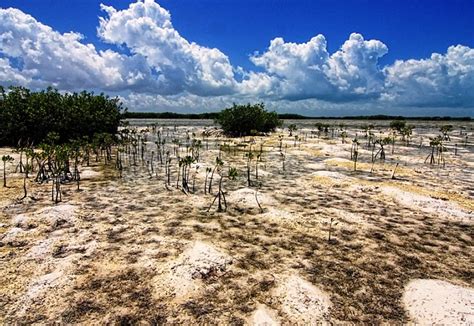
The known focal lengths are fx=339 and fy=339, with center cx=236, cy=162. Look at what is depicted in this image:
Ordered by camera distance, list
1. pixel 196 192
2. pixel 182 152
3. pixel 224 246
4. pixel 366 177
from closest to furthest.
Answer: pixel 224 246 < pixel 196 192 < pixel 366 177 < pixel 182 152

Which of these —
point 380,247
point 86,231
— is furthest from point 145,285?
point 380,247

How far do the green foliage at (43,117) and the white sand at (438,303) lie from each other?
1986 cm

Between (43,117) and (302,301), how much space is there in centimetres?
1997

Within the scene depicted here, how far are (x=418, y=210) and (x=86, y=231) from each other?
744 centimetres

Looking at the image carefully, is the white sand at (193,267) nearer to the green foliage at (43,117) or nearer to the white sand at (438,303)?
the white sand at (438,303)

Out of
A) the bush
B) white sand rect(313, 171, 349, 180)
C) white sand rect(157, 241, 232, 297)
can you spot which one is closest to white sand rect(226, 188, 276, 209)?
white sand rect(157, 241, 232, 297)

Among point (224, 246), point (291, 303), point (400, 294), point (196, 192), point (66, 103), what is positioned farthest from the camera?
point (66, 103)

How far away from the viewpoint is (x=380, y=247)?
599cm

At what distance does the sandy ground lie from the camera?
410 centimetres

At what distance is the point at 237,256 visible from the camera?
551 cm

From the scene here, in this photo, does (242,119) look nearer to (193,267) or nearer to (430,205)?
(430,205)

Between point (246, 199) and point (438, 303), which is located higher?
point (246, 199)

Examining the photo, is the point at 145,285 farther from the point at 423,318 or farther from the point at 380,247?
the point at 380,247

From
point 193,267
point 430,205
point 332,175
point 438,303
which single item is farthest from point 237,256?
point 332,175
